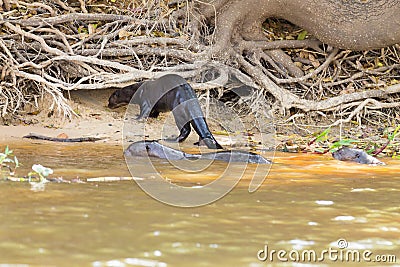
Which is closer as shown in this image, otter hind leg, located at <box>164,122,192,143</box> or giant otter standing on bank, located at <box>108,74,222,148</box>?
giant otter standing on bank, located at <box>108,74,222,148</box>

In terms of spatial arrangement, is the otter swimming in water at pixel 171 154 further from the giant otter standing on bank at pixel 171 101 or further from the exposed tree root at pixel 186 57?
the exposed tree root at pixel 186 57

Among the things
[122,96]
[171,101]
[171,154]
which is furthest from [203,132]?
[122,96]

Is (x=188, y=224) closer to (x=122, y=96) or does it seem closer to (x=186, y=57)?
(x=186, y=57)

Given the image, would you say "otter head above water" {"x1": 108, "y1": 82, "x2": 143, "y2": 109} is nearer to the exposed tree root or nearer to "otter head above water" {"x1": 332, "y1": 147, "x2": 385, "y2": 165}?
the exposed tree root

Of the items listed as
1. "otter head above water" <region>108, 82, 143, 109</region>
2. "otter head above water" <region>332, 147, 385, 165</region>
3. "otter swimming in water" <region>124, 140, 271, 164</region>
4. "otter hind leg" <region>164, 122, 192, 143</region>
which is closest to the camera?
"otter swimming in water" <region>124, 140, 271, 164</region>

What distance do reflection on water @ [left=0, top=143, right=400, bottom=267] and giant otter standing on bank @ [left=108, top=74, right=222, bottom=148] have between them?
2.06 m

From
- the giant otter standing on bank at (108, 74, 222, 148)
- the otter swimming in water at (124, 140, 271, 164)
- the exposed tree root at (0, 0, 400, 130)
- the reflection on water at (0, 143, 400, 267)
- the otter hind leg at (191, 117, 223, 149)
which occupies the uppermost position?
the exposed tree root at (0, 0, 400, 130)

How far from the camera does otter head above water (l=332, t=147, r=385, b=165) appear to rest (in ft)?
10.6

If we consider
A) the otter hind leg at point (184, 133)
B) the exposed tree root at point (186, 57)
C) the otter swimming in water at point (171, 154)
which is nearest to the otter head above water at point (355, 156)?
the otter swimming in water at point (171, 154)

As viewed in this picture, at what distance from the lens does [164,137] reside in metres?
4.89

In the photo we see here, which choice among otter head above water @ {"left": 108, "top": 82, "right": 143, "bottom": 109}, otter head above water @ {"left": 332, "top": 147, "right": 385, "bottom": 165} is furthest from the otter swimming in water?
otter head above water @ {"left": 108, "top": 82, "right": 143, "bottom": 109}

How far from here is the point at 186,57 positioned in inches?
205

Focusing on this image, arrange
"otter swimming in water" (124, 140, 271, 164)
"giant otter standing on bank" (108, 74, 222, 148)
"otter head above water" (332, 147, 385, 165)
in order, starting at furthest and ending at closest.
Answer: "giant otter standing on bank" (108, 74, 222, 148) < "otter head above water" (332, 147, 385, 165) < "otter swimming in water" (124, 140, 271, 164)

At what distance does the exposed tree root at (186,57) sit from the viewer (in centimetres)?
487
